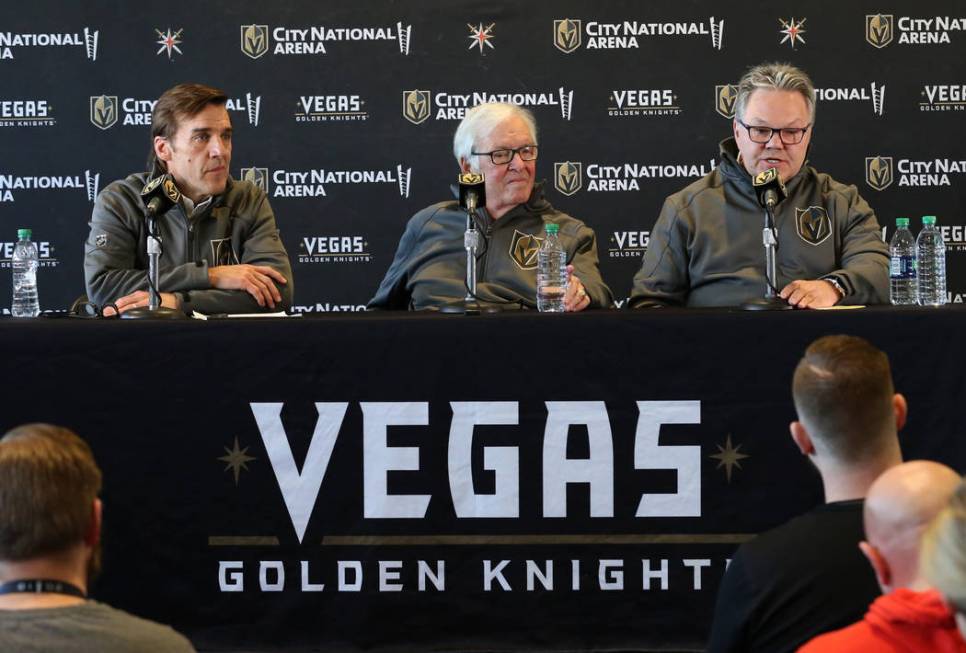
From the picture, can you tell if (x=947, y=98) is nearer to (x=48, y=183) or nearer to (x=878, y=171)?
(x=878, y=171)

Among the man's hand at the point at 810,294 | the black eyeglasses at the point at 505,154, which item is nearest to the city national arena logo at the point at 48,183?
the black eyeglasses at the point at 505,154

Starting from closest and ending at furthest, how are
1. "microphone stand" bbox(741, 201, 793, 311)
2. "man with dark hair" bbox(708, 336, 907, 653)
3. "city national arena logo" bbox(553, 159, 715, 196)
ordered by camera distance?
1. "man with dark hair" bbox(708, 336, 907, 653)
2. "microphone stand" bbox(741, 201, 793, 311)
3. "city national arena logo" bbox(553, 159, 715, 196)

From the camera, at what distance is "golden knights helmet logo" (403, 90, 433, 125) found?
193 inches

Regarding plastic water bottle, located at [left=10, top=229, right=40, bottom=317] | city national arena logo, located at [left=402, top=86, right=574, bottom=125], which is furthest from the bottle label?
plastic water bottle, located at [left=10, top=229, right=40, bottom=317]

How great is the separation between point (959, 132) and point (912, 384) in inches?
90.5

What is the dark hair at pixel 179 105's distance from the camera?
368 cm

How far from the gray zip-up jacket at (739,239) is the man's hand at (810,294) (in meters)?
0.32

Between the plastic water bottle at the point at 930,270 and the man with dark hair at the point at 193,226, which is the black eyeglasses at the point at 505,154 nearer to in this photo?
the man with dark hair at the point at 193,226

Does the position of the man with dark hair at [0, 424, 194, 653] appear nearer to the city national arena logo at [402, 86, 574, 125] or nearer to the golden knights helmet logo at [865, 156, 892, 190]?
the city national arena logo at [402, 86, 574, 125]

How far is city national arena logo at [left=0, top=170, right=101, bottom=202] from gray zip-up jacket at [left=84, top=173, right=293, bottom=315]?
4.16 feet

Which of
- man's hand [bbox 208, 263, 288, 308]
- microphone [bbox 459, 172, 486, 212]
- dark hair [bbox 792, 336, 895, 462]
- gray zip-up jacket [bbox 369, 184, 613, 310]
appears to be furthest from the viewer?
gray zip-up jacket [bbox 369, 184, 613, 310]

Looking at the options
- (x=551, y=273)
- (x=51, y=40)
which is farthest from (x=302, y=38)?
(x=551, y=273)

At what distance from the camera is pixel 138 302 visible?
3.22 metres

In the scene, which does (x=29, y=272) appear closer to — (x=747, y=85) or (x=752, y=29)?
(x=747, y=85)
